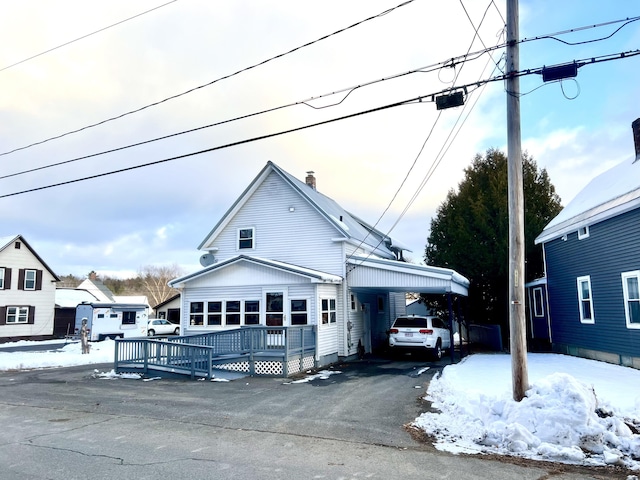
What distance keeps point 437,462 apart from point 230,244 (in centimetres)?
1692

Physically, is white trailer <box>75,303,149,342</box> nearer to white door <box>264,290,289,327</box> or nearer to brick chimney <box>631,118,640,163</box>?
white door <box>264,290,289,327</box>

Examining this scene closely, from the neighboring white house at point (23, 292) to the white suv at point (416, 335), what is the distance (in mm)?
32529

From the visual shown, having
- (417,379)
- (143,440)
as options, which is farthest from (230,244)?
(143,440)

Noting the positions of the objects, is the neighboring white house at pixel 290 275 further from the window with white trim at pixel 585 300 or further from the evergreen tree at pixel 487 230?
the evergreen tree at pixel 487 230

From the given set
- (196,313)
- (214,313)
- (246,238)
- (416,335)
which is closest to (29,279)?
(246,238)

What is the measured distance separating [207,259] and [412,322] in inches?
395

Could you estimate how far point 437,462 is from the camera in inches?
253

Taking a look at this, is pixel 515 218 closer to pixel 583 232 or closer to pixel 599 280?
pixel 599 280

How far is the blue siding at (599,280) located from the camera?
555 inches

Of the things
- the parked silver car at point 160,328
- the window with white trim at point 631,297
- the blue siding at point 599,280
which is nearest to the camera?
the window with white trim at point 631,297

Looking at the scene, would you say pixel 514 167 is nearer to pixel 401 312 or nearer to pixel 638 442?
pixel 638 442

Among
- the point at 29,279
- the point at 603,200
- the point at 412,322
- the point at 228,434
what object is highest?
the point at 603,200

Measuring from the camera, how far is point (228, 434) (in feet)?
26.2

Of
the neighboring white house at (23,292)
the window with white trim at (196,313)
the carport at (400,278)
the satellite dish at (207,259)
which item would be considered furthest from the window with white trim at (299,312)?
the neighboring white house at (23,292)
